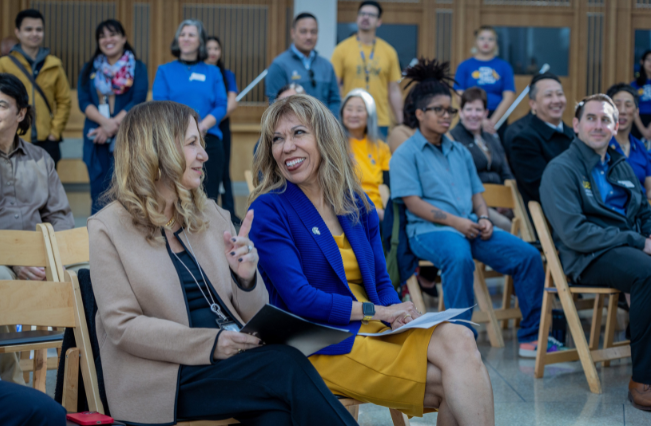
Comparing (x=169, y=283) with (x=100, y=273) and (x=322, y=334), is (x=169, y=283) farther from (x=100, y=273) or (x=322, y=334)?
(x=322, y=334)

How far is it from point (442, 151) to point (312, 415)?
96.2 inches

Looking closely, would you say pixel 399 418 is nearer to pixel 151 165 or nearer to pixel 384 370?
pixel 384 370

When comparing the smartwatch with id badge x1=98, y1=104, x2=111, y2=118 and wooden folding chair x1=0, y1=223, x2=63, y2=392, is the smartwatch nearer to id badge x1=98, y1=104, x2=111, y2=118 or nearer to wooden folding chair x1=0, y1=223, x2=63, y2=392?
wooden folding chair x1=0, y1=223, x2=63, y2=392

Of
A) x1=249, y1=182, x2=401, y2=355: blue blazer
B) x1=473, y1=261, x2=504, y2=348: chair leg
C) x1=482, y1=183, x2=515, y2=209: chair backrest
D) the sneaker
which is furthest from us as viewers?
x1=482, y1=183, x2=515, y2=209: chair backrest

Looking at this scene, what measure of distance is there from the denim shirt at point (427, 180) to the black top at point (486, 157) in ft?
3.51

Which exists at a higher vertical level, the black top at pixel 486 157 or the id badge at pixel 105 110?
the id badge at pixel 105 110

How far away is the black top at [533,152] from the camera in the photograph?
4164 millimetres

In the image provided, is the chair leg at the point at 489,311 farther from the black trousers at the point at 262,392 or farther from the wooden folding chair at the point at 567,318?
the black trousers at the point at 262,392

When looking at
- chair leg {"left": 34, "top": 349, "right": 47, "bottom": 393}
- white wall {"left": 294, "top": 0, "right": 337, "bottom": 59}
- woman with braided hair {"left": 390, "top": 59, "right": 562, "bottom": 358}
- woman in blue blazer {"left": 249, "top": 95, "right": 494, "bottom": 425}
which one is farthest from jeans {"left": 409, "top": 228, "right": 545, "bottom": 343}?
white wall {"left": 294, "top": 0, "right": 337, "bottom": 59}

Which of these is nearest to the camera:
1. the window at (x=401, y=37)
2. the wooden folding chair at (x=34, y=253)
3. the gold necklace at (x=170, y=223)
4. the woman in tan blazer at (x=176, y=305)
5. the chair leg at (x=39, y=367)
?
the woman in tan blazer at (x=176, y=305)

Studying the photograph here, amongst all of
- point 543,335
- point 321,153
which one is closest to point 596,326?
point 543,335

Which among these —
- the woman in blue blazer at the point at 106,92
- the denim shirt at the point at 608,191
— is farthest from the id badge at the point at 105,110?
the denim shirt at the point at 608,191

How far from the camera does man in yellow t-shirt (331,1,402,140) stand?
592 cm

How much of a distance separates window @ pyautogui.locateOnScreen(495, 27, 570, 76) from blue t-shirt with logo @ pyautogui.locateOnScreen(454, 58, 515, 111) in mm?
2481
